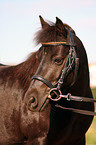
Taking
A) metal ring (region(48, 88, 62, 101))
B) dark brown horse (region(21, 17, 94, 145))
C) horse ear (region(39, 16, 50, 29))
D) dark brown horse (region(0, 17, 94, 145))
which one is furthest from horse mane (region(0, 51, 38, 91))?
metal ring (region(48, 88, 62, 101))

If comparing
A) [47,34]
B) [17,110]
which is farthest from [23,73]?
[47,34]

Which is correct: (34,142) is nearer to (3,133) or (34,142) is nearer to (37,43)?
(3,133)

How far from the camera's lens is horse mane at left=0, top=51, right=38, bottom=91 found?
4.08 m

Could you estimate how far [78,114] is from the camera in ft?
13.6

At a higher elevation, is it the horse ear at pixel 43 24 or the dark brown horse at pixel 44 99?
the horse ear at pixel 43 24

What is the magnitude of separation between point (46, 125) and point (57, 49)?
1165 mm

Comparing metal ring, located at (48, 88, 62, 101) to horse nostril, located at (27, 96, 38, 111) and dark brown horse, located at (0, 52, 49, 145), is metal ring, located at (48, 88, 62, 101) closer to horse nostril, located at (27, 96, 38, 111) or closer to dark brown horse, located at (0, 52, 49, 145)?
horse nostril, located at (27, 96, 38, 111)

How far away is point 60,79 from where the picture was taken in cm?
354

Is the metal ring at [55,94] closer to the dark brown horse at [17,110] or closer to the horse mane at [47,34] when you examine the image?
the dark brown horse at [17,110]

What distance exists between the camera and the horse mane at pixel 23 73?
4082 millimetres

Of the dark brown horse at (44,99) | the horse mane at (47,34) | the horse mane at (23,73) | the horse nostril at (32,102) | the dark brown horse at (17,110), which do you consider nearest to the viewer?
the horse nostril at (32,102)

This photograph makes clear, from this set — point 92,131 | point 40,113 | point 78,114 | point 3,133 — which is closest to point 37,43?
point 40,113

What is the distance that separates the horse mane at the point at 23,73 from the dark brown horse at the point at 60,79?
1.22ft

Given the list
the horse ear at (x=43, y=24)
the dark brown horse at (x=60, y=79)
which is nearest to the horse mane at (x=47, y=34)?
the dark brown horse at (x=60, y=79)
